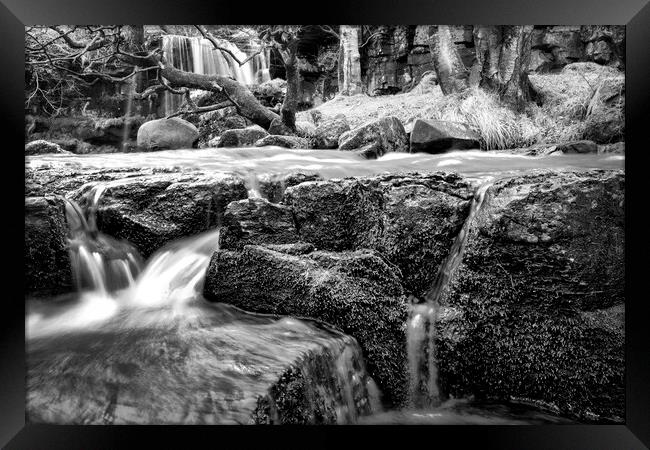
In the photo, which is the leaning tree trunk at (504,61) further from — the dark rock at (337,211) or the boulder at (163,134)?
the boulder at (163,134)

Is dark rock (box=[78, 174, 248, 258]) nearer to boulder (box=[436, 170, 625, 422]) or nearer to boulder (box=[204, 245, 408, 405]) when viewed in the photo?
boulder (box=[204, 245, 408, 405])

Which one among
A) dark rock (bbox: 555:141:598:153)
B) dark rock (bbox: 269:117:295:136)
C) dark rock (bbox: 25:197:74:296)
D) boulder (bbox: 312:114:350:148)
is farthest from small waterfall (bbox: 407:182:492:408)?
dark rock (bbox: 25:197:74:296)

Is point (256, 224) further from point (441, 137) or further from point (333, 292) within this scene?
point (441, 137)

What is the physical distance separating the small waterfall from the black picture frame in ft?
0.52

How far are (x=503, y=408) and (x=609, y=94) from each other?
171 cm

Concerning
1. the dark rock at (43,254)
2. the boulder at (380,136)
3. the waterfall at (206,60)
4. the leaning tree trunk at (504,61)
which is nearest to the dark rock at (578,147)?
the leaning tree trunk at (504,61)

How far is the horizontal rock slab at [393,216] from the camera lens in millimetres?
2189

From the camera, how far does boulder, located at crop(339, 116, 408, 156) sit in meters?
2.39

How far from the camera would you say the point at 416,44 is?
7.66 feet

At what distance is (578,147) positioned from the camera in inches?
84.0

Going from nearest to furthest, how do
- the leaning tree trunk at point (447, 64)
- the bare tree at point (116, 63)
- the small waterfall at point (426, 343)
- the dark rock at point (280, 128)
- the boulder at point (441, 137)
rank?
the small waterfall at point (426, 343) → the bare tree at point (116, 63) → the leaning tree trunk at point (447, 64) → the boulder at point (441, 137) → the dark rock at point (280, 128)

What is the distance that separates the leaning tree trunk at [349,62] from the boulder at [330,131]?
175 mm
